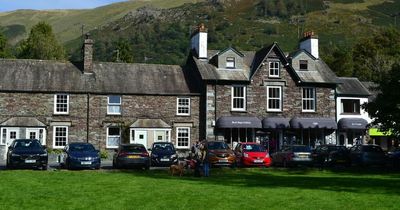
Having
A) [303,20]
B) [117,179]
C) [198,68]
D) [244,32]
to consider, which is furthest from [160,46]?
[117,179]

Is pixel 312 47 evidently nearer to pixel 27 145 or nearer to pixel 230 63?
pixel 230 63

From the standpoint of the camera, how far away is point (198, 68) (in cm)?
4538

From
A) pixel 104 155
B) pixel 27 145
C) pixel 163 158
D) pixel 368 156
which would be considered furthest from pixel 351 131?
pixel 27 145

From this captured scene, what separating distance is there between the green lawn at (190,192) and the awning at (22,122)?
57.0 feet

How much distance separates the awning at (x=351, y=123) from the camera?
47.3 m

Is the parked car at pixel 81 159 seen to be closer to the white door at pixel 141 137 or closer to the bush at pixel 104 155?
the bush at pixel 104 155

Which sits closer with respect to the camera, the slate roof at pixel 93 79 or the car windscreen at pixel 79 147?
the car windscreen at pixel 79 147

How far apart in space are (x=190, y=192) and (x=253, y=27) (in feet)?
485

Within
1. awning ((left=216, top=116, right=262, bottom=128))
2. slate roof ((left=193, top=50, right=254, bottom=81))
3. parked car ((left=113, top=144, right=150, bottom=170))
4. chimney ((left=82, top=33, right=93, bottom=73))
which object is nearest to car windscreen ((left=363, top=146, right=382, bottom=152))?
awning ((left=216, top=116, right=262, bottom=128))

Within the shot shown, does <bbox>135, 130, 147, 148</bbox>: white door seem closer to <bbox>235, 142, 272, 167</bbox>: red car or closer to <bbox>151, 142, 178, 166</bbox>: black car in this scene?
<bbox>151, 142, 178, 166</bbox>: black car

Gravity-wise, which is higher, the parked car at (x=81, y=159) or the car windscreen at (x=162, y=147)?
the car windscreen at (x=162, y=147)

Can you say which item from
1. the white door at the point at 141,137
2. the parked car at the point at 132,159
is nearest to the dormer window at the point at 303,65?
the white door at the point at 141,137

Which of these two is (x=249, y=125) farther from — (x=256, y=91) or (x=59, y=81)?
(x=59, y=81)

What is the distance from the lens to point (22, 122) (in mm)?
41312
